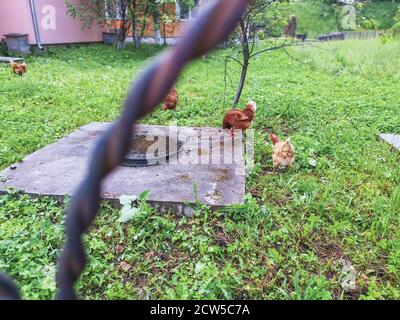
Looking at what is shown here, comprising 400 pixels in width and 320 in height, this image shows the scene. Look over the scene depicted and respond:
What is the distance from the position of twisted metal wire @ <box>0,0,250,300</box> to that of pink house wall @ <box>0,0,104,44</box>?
11.1m

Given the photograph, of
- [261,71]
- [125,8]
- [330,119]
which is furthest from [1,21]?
[330,119]

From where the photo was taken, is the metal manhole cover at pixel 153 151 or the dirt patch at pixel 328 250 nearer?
the dirt patch at pixel 328 250

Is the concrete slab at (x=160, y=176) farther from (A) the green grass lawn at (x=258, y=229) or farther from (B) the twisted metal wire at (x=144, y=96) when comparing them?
(B) the twisted metal wire at (x=144, y=96)

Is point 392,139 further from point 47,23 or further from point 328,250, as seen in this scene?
point 47,23

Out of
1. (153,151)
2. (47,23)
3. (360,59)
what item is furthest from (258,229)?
(47,23)

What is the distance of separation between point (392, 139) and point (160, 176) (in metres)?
2.61

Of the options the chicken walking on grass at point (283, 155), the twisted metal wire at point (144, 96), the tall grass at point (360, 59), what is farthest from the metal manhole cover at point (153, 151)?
the tall grass at point (360, 59)

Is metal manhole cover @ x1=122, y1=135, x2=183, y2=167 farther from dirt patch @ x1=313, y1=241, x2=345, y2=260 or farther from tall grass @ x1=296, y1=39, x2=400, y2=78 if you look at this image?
tall grass @ x1=296, y1=39, x2=400, y2=78

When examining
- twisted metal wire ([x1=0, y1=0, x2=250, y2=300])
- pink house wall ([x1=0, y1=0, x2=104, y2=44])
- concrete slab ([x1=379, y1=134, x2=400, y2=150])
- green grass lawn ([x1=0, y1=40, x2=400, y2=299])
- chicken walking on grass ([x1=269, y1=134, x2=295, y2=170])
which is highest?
twisted metal wire ([x1=0, y1=0, x2=250, y2=300])

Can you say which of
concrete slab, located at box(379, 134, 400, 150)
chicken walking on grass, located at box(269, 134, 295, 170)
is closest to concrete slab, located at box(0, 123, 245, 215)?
chicken walking on grass, located at box(269, 134, 295, 170)

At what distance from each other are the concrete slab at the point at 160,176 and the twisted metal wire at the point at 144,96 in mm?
1903

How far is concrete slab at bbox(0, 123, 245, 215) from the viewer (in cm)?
238

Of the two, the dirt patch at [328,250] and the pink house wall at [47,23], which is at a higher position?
the pink house wall at [47,23]

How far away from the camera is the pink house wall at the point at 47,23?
9.43 metres
